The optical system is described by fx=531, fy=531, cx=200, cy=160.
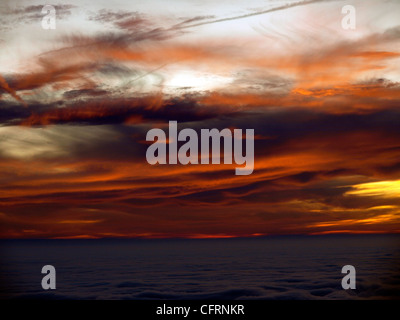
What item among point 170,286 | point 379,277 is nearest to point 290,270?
point 379,277

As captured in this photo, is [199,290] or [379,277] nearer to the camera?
[199,290]

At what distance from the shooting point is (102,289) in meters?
22.2

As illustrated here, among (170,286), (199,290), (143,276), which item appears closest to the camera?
(199,290)
